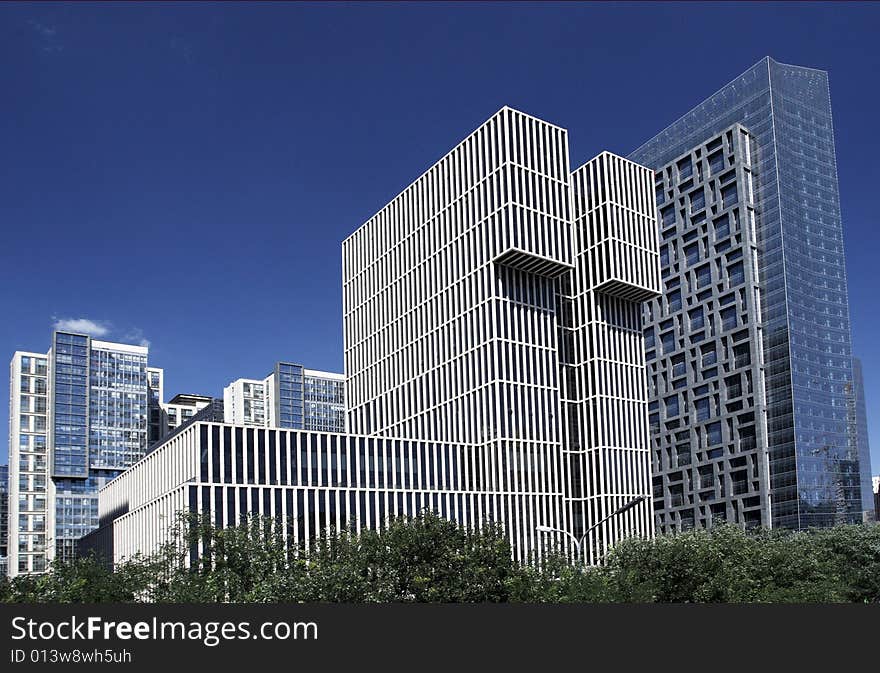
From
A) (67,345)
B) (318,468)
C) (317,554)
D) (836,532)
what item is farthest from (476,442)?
(67,345)

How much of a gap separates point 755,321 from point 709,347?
923 cm

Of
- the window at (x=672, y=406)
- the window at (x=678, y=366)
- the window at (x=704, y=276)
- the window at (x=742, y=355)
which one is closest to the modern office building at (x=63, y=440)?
the window at (x=672, y=406)

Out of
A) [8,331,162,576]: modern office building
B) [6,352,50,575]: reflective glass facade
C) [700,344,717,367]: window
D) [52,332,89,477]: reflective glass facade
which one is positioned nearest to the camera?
[700,344,717,367]: window

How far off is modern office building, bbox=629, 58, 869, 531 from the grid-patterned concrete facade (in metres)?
0.20

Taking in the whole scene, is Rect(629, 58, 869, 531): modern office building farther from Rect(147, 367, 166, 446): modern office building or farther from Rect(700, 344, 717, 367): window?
Rect(147, 367, 166, 446): modern office building

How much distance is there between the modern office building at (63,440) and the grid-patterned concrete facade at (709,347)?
101340 millimetres

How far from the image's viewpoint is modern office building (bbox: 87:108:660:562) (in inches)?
3381

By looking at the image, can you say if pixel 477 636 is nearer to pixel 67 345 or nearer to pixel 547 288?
pixel 547 288

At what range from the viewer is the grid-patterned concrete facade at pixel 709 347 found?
123938 millimetres

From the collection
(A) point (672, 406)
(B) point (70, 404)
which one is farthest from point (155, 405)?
(A) point (672, 406)

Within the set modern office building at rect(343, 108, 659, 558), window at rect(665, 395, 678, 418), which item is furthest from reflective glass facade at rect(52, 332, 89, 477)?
window at rect(665, 395, 678, 418)

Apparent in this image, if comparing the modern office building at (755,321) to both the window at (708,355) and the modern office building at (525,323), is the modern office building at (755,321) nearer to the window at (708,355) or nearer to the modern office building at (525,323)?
the window at (708,355)

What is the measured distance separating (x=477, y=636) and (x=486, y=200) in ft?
248

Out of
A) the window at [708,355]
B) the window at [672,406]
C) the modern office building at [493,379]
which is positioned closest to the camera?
the modern office building at [493,379]
